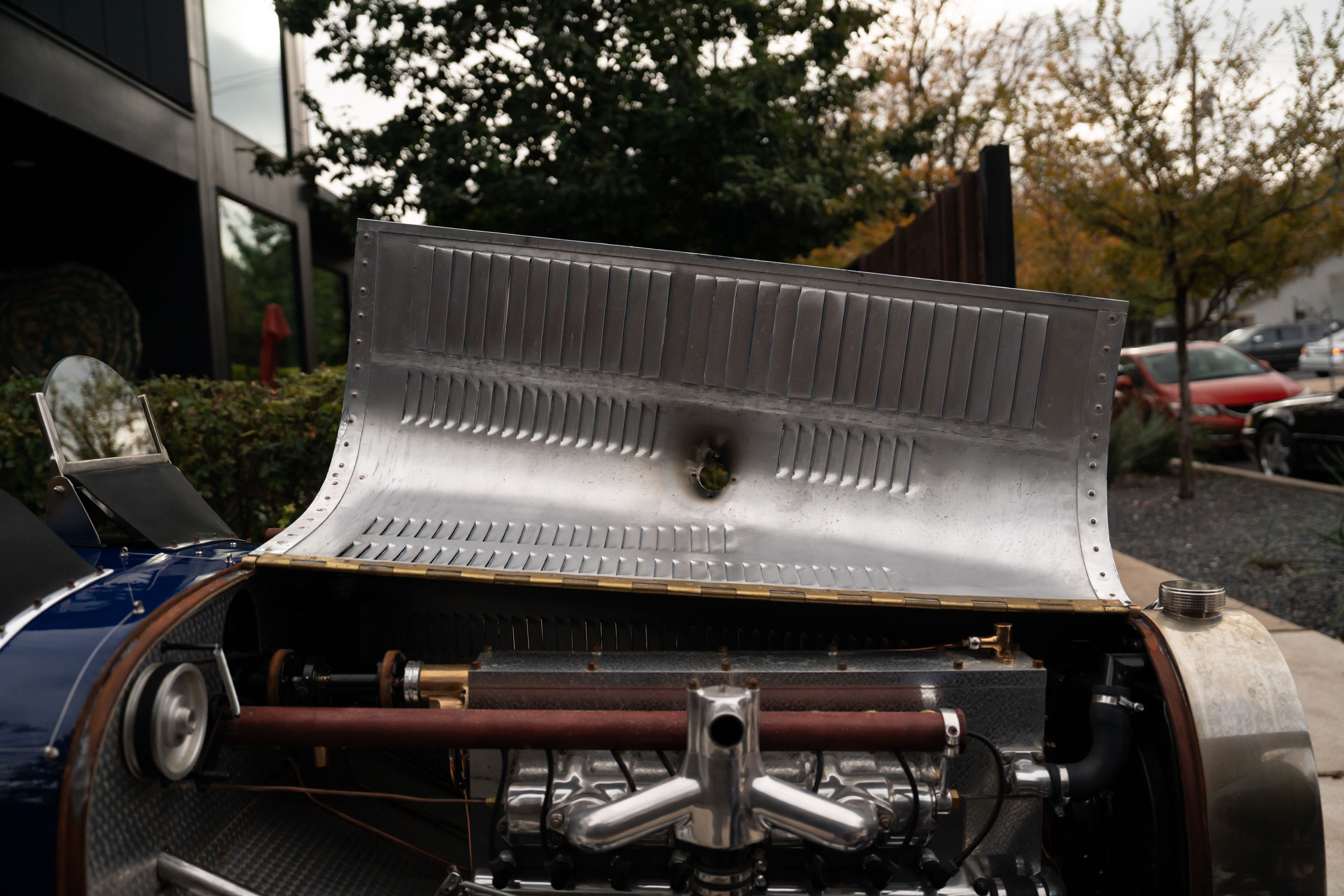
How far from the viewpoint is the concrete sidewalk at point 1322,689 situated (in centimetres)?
279

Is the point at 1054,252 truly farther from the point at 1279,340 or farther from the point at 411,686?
the point at 1279,340

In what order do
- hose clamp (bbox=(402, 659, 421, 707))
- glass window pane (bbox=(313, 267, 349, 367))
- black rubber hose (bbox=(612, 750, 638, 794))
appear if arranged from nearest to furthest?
1. black rubber hose (bbox=(612, 750, 638, 794))
2. hose clamp (bbox=(402, 659, 421, 707))
3. glass window pane (bbox=(313, 267, 349, 367))

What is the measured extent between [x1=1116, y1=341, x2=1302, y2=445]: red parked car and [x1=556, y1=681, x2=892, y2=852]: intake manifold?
10.6 meters

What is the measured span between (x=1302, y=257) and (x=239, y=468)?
9.46 metres

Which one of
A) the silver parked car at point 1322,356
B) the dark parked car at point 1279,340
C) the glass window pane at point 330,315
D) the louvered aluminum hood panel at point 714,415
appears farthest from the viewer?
the dark parked car at point 1279,340

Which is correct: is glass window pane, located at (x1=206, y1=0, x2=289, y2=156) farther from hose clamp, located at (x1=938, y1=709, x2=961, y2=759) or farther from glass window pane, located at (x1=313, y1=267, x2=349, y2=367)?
hose clamp, located at (x1=938, y1=709, x2=961, y2=759)

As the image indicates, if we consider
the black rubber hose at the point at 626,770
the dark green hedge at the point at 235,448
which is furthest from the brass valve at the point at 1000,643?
the dark green hedge at the point at 235,448

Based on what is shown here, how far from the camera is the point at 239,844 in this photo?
188cm

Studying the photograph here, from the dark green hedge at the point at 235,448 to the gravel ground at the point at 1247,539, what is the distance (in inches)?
189

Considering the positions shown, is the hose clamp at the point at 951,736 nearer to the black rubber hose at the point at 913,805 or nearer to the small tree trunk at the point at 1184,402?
the black rubber hose at the point at 913,805

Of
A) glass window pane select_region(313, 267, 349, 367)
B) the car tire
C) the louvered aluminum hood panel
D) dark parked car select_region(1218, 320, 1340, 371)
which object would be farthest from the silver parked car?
the louvered aluminum hood panel

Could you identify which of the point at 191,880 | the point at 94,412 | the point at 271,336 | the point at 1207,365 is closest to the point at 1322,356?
the point at 1207,365

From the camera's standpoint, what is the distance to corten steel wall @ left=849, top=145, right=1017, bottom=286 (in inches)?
132

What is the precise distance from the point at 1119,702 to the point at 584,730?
1127 mm
